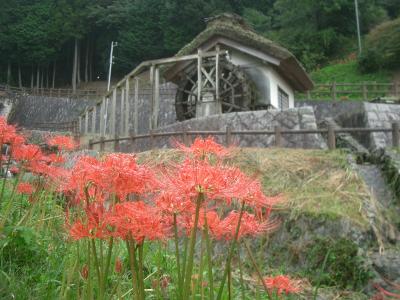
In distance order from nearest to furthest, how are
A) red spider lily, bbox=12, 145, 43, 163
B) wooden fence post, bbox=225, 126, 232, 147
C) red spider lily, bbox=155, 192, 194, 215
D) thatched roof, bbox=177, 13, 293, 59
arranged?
1. red spider lily, bbox=155, 192, 194, 215
2. red spider lily, bbox=12, 145, 43, 163
3. wooden fence post, bbox=225, 126, 232, 147
4. thatched roof, bbox=177, 13, 293, 59

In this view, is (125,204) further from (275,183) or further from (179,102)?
(179,102)

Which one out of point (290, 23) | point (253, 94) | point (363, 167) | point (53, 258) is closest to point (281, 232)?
point (363, 167)

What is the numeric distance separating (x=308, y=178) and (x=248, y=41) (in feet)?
22.6

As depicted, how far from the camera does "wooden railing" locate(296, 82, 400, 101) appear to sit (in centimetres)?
2467

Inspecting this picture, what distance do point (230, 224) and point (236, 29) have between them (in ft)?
44.4

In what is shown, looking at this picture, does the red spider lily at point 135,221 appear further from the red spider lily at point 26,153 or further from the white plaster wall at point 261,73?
the white plaster wall at point 261,73

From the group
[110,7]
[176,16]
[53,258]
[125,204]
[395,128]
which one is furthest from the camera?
[110,7]

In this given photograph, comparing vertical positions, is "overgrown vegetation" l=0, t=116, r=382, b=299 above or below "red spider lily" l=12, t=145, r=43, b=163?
below

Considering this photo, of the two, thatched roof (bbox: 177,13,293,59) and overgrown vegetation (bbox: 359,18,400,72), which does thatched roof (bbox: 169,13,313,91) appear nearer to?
thatched roof (bbox: 177,13,293,59)

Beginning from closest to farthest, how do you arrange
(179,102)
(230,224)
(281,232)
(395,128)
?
1. (230,224)
2. (281,232)
3. (395,128)
4. (179,102)

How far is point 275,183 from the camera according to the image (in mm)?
8586

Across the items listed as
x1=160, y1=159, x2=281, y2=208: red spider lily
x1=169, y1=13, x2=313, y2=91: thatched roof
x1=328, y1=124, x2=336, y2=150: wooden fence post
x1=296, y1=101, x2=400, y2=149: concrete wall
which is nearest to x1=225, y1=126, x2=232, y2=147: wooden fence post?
x1=328, y1=124, x2=336, y2=150: wooden fence post

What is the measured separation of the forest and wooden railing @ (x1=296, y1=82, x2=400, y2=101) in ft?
21.5

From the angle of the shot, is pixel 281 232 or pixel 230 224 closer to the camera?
pixel 230 224
